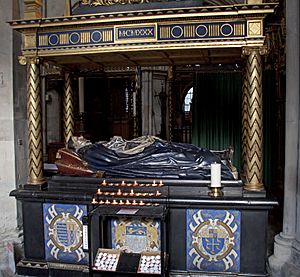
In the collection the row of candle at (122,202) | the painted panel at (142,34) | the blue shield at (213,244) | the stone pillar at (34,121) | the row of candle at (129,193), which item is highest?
the painted panel at (142,34)

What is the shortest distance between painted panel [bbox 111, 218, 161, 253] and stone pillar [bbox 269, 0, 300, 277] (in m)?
1.17

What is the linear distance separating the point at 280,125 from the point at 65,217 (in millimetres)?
3550

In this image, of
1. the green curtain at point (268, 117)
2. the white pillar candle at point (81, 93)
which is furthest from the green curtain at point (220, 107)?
the white pillar candle at point (81, 93)

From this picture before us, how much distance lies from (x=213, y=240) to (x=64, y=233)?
135 centimetres

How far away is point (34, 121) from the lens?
340 cm

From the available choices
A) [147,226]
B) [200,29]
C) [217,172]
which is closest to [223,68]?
[200,29]

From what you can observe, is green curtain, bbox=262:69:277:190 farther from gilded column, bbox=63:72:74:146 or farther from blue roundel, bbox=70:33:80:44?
blue roundel, bbox=70:33:80:44

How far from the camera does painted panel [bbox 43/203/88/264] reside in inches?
129

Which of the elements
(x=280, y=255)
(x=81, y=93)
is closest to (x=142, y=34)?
(x=280, y=255)

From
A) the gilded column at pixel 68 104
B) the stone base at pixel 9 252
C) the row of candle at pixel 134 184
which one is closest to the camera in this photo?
the row of candle at pixel 134 184

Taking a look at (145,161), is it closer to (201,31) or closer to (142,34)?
(142,34)

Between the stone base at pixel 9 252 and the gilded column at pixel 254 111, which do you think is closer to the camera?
the gilded column at pixel 254 111

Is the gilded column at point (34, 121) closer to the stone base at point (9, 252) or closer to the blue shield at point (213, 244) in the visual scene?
the stone base at point (9, 252)

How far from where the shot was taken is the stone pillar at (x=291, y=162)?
326 centimetres
